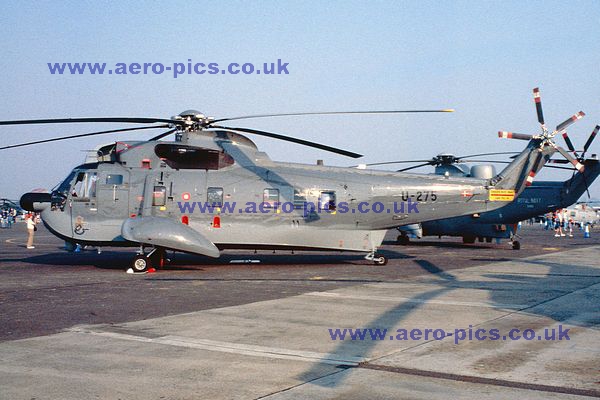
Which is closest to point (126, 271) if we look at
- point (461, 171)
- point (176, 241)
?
point (176, 241)

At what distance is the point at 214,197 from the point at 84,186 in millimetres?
4095

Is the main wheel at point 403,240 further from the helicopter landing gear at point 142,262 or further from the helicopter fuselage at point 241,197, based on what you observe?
the helicopter landing gear at point 142,262

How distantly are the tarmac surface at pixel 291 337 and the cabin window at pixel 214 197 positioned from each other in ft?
9.14

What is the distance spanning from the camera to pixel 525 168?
20500mm

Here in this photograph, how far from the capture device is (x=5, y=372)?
247 inches

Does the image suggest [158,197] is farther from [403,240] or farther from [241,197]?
[403,240]

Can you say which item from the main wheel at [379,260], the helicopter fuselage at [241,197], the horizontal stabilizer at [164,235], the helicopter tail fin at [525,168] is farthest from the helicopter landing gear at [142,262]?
the helicopter tail fin at [525,168]

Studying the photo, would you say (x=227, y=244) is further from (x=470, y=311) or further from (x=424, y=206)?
(x=470, y=311)

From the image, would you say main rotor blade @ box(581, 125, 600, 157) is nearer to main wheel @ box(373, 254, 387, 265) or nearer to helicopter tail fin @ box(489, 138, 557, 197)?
helicopter tail fin @ box(489, 138, 557, 197)

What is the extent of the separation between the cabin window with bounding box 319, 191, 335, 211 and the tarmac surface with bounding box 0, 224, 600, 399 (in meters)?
3.17

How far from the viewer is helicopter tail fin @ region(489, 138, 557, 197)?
→ 20.3m

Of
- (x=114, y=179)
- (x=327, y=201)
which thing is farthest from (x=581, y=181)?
(x=114, y=179)

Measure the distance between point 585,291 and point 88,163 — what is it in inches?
587

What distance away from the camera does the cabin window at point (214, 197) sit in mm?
18844
